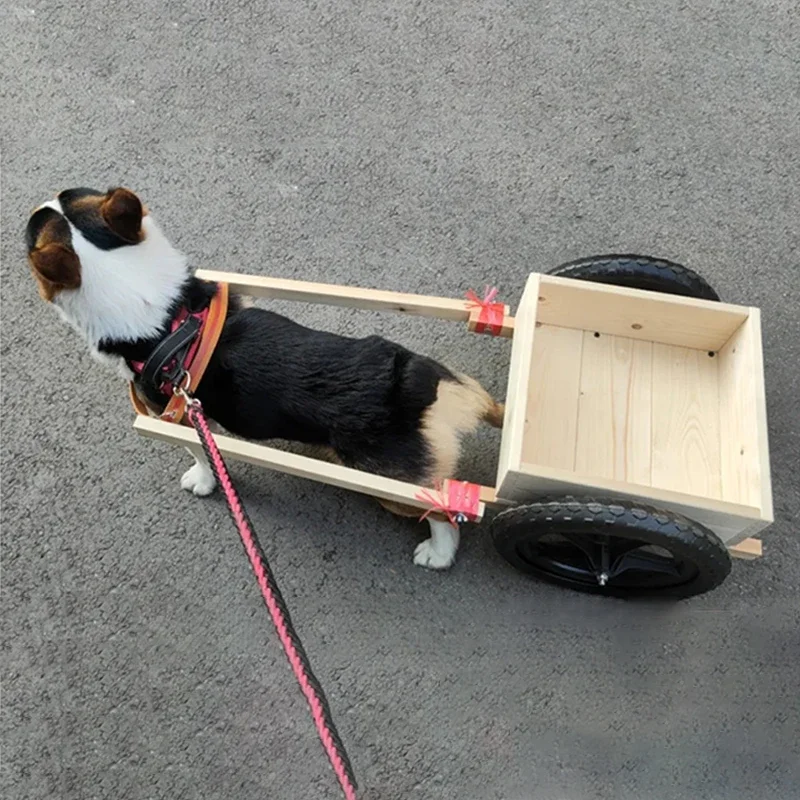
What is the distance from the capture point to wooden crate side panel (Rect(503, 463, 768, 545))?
1.30 meters

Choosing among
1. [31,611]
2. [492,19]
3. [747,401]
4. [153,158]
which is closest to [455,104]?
[492,19]

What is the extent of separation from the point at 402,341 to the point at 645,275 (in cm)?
67

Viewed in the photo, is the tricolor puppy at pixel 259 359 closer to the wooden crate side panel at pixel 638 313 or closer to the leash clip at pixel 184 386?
the leash clip at pixel 184 386

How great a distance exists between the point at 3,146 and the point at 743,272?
2.19m

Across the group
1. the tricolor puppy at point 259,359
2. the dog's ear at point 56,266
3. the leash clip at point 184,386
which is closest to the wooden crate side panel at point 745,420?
the tricolor puppy at point 259,359

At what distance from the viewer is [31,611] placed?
1.77m

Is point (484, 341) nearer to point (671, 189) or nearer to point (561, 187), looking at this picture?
point (561, 187)

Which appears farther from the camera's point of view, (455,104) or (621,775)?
(455,104)

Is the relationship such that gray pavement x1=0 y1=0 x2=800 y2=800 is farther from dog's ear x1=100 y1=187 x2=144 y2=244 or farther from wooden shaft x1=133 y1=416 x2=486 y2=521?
dog's ear x1=100 y1=187 x2=144 y2=244

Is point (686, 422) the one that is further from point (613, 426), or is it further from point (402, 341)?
point (402, 341)

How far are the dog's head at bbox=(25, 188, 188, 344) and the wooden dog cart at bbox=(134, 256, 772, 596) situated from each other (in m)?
0.21

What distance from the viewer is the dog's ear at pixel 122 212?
1.39 metres

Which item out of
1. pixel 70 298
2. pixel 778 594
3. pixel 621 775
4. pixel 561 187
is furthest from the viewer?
pixel 561 187

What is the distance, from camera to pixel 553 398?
1.61 metres
